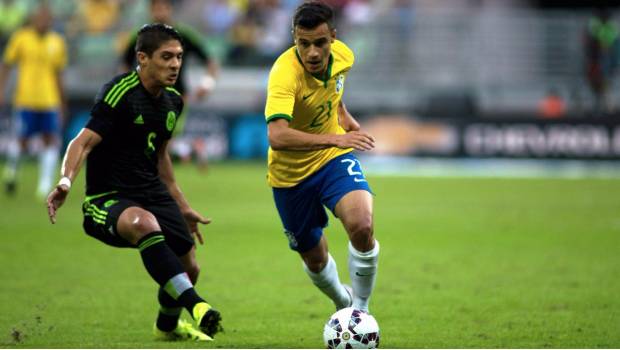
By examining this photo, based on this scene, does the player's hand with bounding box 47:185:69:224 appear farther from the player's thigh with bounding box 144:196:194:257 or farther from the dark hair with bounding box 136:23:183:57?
the dark hair with bounding box 136:23:183:57

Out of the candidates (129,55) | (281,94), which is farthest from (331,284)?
(129,55)

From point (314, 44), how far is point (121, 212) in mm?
1630

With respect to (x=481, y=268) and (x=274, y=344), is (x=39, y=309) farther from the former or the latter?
(x=481, y=268)

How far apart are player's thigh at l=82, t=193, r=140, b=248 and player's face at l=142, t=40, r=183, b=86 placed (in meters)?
0.78

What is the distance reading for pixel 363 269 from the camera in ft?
23.7

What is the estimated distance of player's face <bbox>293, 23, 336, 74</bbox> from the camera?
23.5ft

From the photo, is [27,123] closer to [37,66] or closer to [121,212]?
[37,66]

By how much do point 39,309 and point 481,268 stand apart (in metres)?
4.38

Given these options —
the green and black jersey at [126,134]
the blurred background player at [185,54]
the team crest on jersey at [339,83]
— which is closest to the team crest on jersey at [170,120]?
the green and black jersey at [126,134]

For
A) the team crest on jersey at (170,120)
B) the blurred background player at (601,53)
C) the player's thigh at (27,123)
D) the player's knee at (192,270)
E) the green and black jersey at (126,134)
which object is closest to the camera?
the green and black jersey at (126,134)

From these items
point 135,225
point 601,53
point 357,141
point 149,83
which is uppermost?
point 149,83

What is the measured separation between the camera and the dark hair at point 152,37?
22.6ft

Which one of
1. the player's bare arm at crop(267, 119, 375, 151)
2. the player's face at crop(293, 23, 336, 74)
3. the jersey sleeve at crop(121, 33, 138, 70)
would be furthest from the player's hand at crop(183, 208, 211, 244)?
the jersey sleeve at crop(121, 33, 138, 70)

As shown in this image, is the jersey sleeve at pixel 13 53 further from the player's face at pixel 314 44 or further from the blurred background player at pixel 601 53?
the blurred background player at pixel 601 53
